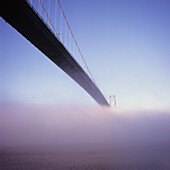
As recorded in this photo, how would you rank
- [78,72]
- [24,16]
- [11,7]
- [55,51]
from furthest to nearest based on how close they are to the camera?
[78,72]
[55,51]
[24,16]
[11,7]

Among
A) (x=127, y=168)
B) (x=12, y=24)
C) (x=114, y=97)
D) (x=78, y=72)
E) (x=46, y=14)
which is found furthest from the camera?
(x=114, y=97)

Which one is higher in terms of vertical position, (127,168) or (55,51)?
(55,51)

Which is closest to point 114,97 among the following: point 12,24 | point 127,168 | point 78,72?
point 78,72

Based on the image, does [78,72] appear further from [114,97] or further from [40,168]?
[114,97]

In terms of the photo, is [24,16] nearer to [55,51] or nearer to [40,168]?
[55,51]

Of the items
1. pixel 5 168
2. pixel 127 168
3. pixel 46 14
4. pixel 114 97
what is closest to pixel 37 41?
pixel 46 14

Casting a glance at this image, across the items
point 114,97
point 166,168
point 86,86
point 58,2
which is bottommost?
point 166,168

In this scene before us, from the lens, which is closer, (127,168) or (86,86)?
(127,168)

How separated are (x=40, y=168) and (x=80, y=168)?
96 cm

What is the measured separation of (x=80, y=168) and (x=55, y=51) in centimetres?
839

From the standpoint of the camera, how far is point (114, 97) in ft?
128

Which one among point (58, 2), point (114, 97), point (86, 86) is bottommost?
point (86, 86)

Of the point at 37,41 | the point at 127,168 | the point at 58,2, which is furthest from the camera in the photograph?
the point at 58,2

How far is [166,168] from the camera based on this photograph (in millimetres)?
3359
